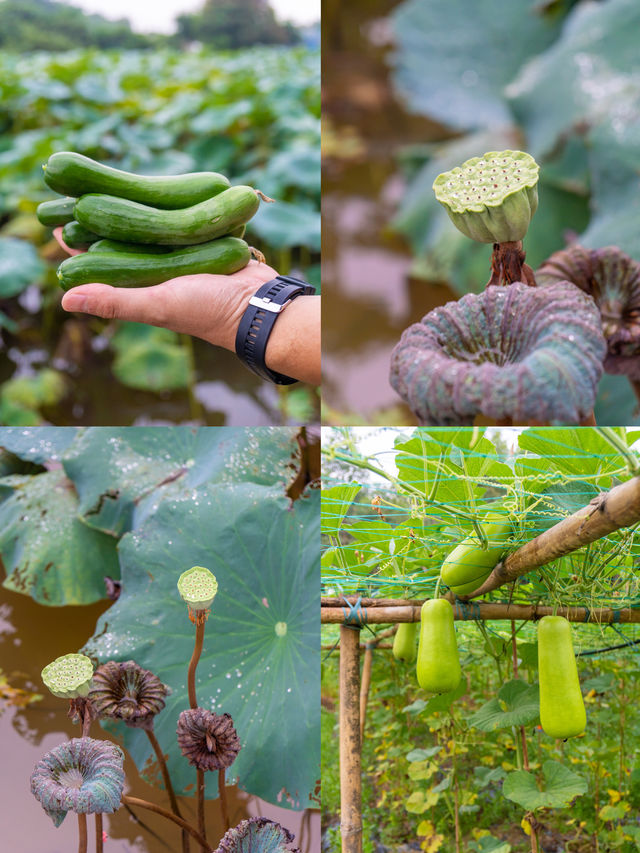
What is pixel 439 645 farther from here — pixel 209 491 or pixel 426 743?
pixel 426 743

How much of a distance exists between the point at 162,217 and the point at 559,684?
0.81m

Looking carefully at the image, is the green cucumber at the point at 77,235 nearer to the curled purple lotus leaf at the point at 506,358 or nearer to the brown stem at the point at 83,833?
the curled purple lotus leaf at the point at 506,358

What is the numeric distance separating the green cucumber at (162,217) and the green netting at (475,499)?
1.12 ft

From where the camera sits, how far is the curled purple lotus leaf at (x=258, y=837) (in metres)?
0.99

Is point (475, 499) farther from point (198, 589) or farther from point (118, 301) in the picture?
point (118, 301)

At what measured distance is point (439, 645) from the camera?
0.96 meters

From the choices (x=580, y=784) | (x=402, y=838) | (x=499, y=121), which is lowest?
(x=402, y=838)

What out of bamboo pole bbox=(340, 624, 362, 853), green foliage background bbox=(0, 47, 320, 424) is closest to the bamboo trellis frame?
bamboo pole bbox=(340, 624, 362, 853)

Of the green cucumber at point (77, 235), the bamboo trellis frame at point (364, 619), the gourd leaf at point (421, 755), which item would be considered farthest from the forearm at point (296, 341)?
the gourd leaf at point (421, 755)

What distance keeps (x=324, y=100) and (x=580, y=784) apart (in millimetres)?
2482

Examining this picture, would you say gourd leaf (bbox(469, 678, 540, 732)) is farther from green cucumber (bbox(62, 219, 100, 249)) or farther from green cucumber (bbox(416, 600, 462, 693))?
green cucumber (bbox(62, 219, 100, 249))

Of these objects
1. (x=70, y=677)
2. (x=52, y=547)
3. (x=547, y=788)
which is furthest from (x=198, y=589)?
(x=547, y=788)

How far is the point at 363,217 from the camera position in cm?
249

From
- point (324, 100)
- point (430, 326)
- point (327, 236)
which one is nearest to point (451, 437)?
point (430, 326)
